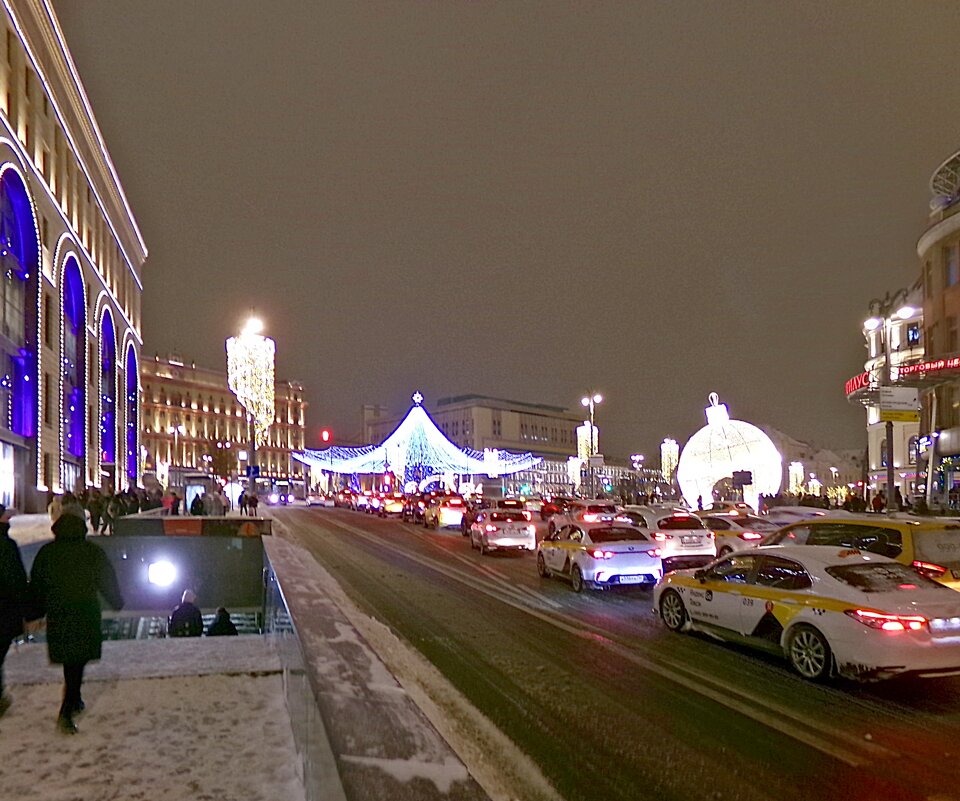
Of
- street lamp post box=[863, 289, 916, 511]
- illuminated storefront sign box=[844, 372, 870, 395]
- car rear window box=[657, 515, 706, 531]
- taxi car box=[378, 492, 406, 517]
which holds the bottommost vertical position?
taxi car box=[378, 492, 406, 517]

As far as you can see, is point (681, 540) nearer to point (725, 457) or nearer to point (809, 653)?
point (809, 653)

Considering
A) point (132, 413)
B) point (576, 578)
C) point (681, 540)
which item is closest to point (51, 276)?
point (132, 413)

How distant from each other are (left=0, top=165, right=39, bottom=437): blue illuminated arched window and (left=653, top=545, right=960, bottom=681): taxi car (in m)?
34.7

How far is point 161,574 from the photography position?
835 inches

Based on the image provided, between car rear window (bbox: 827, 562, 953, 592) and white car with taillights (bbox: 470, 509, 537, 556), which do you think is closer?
car rear window (bbox: 827, 562, 953, 592)

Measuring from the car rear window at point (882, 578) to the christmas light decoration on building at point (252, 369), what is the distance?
29948 mm

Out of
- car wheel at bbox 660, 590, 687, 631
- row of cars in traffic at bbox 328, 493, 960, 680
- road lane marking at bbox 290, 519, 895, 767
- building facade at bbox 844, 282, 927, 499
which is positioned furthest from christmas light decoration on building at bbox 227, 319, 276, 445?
building facade at bbox 844, 282, 927, 499

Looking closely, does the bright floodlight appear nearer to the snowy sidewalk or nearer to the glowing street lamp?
the snowy sidewalk

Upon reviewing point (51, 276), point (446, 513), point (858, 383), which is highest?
point (51, 276)

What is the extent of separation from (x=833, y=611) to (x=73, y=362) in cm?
5111

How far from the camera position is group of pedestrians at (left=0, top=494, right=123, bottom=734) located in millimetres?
6043

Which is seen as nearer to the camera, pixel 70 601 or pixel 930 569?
pixel 70 601

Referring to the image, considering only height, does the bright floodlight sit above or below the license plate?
below

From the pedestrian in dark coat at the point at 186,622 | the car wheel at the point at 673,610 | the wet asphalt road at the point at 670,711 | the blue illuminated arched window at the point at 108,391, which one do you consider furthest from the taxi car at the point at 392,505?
the car wheel at the point at 673,610
